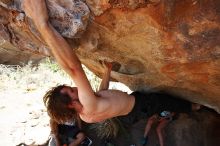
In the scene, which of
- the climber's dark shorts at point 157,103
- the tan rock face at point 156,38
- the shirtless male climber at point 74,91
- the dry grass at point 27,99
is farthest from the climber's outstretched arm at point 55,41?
the dry grass at point 27,99

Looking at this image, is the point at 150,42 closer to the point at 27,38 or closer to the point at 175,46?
the point at 175,46

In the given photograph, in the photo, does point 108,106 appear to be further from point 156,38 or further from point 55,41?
point 55,41

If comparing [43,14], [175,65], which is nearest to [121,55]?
[175,65]

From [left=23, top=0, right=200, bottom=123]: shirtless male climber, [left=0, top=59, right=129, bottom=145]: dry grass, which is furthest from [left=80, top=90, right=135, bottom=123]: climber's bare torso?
[left=0, top=59, right=129, bottom=145]: dry grass

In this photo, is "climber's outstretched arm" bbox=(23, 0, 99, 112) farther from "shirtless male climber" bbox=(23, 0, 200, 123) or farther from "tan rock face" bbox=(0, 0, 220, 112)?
"tan rock face" bbox=(0, 0, 220, 112)

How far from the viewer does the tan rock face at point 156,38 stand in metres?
3.14

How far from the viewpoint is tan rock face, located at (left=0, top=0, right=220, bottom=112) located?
3143mm

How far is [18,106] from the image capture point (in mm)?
7449

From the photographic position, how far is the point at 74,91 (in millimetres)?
3807

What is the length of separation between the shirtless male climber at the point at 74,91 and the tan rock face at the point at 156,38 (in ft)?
0.78

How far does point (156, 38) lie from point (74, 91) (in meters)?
0.90

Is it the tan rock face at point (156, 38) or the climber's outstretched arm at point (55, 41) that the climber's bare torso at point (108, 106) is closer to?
the tan rock face at point (156, 38)

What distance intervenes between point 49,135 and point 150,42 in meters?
2.81

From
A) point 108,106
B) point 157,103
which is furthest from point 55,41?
point 157,103
